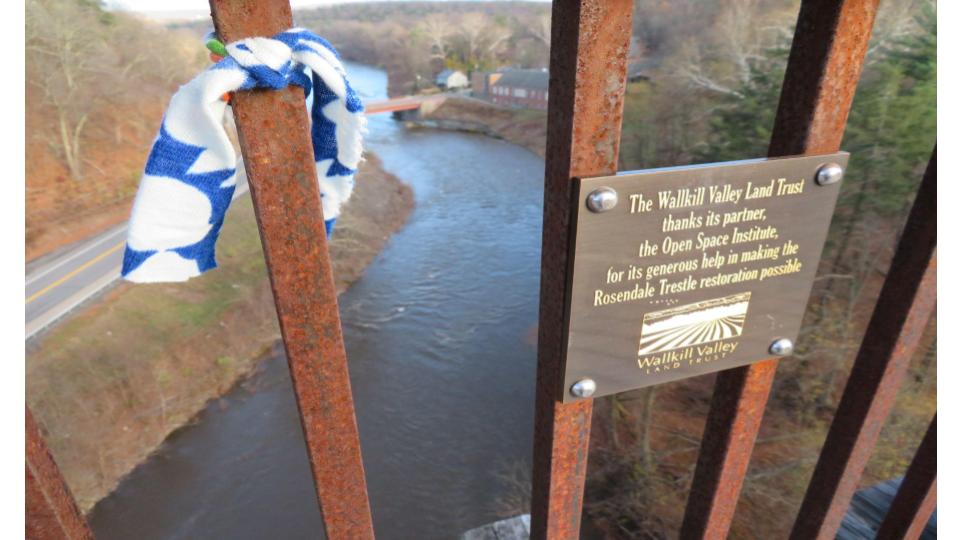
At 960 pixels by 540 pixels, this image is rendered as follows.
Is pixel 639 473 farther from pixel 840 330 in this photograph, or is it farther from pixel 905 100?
pixel 905 100

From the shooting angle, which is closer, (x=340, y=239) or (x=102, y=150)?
(x=340, y=239)

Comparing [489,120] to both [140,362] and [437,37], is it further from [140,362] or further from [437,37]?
[140,362]

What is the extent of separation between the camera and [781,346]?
4.83ft

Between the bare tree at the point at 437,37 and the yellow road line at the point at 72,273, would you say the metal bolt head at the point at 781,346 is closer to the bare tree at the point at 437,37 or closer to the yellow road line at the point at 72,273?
the yellow road line at the point at 72,273

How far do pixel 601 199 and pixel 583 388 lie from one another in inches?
19.0

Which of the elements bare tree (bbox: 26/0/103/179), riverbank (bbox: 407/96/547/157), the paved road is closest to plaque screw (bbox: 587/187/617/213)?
the paved road

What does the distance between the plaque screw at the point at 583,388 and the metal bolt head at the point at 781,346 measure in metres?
0.58

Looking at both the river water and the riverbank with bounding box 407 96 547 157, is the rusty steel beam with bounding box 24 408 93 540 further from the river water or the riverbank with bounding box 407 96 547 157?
the riverbank with bounding box 407 96 547 157

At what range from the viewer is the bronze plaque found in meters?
1.15

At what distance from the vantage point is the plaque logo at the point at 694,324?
4.33 feet

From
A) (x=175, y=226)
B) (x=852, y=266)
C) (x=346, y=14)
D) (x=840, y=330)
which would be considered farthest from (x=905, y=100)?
(x=346, y=14)

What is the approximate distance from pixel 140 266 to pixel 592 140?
2.95ft

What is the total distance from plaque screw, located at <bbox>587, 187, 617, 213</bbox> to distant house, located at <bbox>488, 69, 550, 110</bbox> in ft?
125

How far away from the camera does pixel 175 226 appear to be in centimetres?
98
